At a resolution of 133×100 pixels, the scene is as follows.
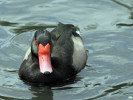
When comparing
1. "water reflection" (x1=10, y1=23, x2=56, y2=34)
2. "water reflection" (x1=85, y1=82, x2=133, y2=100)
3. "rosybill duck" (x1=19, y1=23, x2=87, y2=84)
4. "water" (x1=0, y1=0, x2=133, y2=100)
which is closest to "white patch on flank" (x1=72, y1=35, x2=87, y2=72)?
"rosybill duck" (x1=19, y1=23, x2=87, y2=84)

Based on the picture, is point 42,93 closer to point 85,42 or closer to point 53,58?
point 53,58

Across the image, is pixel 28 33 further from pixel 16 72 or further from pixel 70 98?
pixel 70 98

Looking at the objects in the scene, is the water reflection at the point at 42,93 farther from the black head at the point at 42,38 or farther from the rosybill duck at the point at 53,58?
the black head at the point at 42,38

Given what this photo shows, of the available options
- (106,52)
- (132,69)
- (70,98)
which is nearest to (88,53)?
(106,52)

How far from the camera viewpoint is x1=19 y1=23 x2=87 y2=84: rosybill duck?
9.51 m

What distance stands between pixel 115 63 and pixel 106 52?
0.62 meters

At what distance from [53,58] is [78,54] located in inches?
35.8

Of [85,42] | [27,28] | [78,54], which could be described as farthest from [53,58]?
[27,28]

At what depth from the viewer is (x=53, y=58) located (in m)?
10.1

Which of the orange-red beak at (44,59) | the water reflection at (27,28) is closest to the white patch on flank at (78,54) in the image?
the orange-red beak at (44,59)

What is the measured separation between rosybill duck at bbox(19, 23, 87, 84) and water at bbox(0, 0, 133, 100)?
0.60 ft

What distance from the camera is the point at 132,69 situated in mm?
10320

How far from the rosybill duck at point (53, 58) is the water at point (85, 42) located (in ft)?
0.60

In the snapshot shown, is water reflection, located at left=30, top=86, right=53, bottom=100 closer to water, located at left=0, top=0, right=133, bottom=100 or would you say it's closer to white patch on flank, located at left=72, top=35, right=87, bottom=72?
water, located at left=0, top=0, right=133, bottom=100
